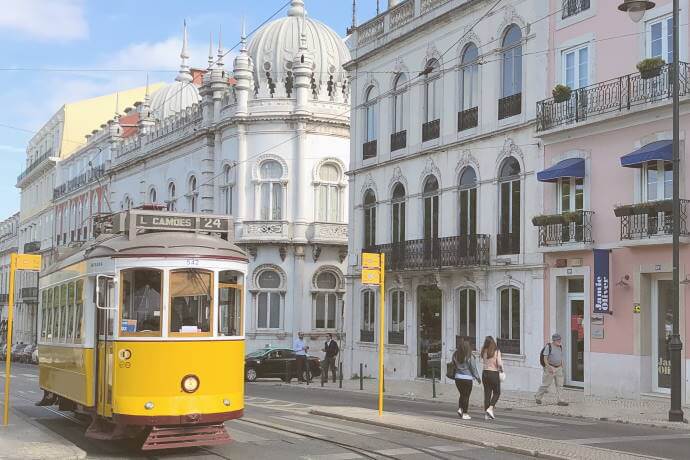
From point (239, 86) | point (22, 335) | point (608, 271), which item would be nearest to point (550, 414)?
point (608, 271)

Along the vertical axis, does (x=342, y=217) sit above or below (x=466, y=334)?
above

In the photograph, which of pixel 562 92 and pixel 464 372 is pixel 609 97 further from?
pixel 464 372

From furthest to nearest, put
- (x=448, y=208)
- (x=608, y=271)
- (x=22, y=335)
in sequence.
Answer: (x=22, y=335) → (x=448, y=208) → (x=608, y=271)

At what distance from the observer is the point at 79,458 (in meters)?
13.0

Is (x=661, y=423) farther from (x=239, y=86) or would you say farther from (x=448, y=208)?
(x=239, y=86)

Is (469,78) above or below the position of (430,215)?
above

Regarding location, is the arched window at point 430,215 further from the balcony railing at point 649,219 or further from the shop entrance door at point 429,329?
the balcony railing at point 649,219

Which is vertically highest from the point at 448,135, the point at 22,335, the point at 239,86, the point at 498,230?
the point at 239,86

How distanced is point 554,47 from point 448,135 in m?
5.76

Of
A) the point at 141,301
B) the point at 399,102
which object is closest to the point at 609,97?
the point at 399,102

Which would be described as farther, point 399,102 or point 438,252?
point 399,102

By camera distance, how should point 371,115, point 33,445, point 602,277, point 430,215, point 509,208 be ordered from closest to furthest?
point 33,445 → point 602,277 → point 509,208 → point 430,215 → point 371,115

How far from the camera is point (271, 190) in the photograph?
1801 inches

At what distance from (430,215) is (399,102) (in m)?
4.76
